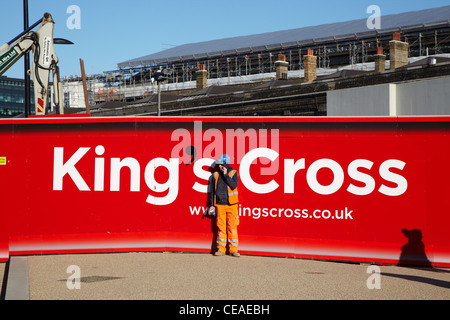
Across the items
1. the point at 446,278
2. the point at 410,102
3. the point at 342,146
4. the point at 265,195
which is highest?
the point at 410,102

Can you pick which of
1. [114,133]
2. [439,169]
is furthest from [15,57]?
[439,169]

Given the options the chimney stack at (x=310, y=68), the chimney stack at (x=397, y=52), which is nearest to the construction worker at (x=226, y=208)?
the chimney stack at (x=397, y=52)

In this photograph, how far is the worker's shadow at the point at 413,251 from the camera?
11312mm

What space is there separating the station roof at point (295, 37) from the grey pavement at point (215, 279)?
56237 mm

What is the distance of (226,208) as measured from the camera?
11891 millimetres

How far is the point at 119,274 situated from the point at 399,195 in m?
5.06

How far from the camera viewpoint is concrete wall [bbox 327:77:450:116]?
2541cm

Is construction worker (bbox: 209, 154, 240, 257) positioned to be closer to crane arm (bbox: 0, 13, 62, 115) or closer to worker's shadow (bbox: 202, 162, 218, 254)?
worker's shadow (bbox: 202, 162, 218, 254)

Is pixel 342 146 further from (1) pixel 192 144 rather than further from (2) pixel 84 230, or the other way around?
(2) pixel 84 230

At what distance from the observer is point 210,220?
12312mm

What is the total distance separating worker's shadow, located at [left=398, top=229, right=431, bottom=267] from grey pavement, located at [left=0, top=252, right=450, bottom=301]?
1.08 ft

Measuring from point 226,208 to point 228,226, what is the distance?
324 mm

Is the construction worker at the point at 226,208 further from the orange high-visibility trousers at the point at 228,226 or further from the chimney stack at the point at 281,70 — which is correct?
the chimney stack at the point at 281,70

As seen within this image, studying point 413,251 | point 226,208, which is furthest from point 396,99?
point 226,208
